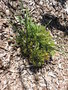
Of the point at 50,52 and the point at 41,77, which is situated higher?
the point at 50,52

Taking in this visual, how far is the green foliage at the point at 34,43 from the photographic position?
2992 millimetres

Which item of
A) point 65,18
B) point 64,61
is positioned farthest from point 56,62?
point 65,18

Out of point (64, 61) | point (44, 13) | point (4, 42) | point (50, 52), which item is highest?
point (44, 13)

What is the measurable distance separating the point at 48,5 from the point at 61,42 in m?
0.99

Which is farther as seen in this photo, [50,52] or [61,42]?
[61,42]

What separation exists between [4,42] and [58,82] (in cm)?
120

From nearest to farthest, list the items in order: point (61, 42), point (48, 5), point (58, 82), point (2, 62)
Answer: point (2, 62) < point (58, 82) < point (61, 42) < point (48, 5)

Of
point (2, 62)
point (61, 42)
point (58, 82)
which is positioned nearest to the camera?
point (2, 62)

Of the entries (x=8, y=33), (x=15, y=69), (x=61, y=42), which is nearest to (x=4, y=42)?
(x=8, y=33)

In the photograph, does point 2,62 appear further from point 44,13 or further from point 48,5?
point 48,5

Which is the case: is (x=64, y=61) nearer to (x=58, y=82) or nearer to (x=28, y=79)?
(x=58, y=82)

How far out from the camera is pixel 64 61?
343 centimetres

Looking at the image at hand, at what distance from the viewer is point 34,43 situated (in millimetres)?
3033

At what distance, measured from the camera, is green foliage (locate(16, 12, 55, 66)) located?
9.82 ft
